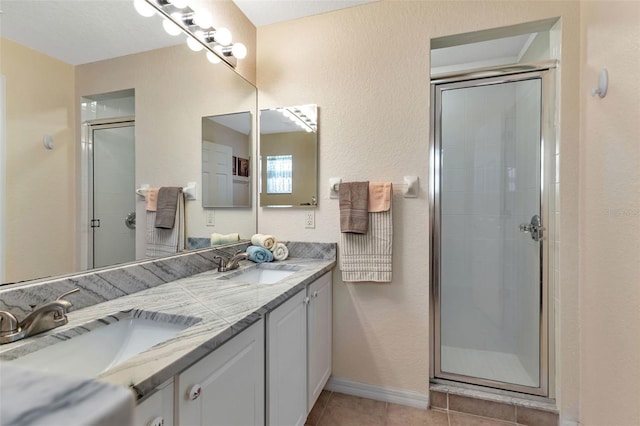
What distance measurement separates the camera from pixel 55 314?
845 millimetres

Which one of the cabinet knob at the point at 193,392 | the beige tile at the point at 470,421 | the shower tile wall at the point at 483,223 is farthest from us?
the shower tile wall at the point at 483,223

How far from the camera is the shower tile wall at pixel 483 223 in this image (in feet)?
6.75

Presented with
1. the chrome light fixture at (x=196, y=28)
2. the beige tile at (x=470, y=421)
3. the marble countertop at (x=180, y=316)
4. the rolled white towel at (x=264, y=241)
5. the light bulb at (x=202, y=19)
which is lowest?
the beige tile at (x=470, y=421)

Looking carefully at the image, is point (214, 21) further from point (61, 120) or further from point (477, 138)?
point (477, 138)

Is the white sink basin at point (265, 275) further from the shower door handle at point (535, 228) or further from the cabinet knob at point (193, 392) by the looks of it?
the shower door handle at point (535, 228)

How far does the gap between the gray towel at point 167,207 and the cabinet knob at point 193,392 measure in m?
0.84

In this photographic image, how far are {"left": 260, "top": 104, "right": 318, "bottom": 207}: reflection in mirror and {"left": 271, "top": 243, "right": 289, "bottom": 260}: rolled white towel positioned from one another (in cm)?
30

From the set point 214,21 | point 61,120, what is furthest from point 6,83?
point 214,21

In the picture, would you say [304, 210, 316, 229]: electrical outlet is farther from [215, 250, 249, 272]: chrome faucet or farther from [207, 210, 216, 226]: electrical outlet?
[207, 210, 216, 226]: electrical outlet

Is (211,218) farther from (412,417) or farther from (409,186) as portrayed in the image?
(412,417)

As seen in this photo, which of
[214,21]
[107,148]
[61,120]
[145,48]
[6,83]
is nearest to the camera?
[6,83]

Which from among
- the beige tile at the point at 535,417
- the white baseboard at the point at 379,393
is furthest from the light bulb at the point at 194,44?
the beige tile at the point at 535,417

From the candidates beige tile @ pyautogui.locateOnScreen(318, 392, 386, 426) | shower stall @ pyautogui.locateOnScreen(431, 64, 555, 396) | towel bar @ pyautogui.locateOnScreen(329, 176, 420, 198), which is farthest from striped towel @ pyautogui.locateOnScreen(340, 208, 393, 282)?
beige tile @ pyautogui.locateOnScreen(318, 392, 386, 426)

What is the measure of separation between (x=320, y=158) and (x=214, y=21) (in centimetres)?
101
